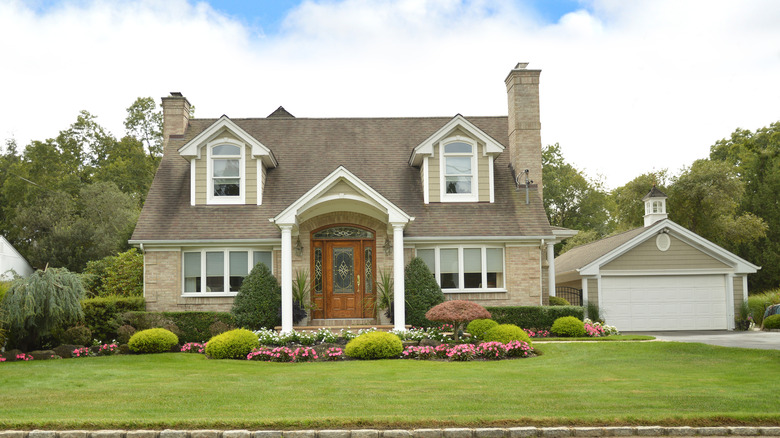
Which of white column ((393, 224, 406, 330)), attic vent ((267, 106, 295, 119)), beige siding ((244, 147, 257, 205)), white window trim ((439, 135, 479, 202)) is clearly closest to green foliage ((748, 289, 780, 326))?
white window trim ((439, 135, 479, 202))

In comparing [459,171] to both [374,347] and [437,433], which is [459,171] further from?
[437,433]

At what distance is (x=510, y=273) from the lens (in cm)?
2011

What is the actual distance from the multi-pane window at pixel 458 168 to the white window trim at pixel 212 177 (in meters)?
6.30

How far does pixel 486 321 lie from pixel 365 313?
4617mm

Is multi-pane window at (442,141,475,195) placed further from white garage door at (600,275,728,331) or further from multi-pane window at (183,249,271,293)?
multi-pane window at (183,249,271,293)

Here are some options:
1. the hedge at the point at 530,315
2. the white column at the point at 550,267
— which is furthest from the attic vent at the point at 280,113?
the hedge at the point at 530,315

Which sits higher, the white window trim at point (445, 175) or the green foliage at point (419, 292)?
the white window trim at point (445, 175)

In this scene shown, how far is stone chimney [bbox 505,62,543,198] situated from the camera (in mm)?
21734

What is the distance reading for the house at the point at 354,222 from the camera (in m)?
19.5

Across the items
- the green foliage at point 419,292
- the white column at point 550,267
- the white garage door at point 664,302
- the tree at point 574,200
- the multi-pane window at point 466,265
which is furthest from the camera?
the tree at point 574,200

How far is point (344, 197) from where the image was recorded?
720 inches

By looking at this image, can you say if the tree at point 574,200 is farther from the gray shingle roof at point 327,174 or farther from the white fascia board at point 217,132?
the white fascia board at point 217,132

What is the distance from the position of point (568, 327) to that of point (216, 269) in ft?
33.8

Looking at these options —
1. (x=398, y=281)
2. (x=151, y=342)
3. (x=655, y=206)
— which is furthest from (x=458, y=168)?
(x=151, y=342)
